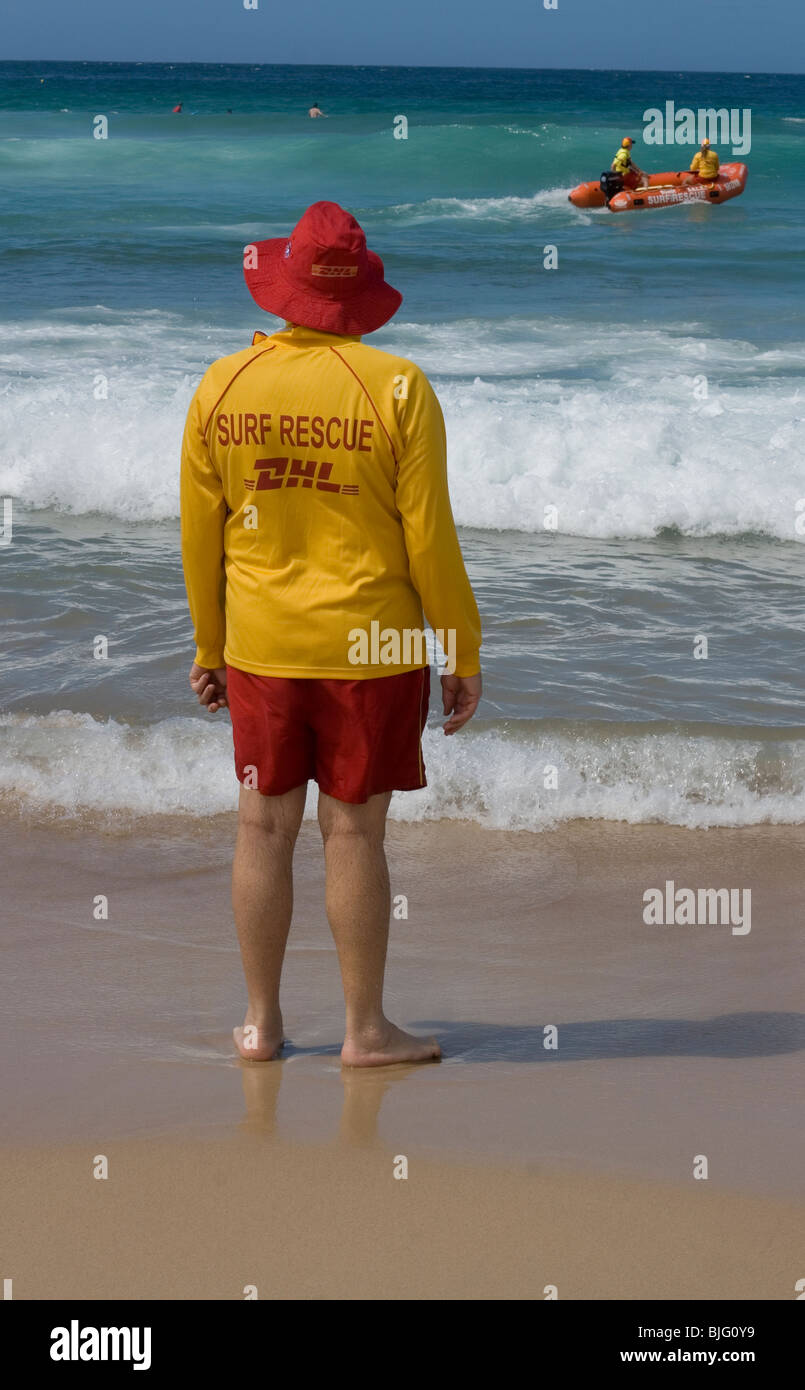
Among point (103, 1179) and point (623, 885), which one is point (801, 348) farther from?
point (103, 1179)

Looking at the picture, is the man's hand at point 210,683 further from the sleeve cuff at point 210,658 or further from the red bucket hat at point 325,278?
the red bucket hat at point 325,278

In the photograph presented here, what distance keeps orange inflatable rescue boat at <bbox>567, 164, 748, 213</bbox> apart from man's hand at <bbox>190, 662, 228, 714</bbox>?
836 inches

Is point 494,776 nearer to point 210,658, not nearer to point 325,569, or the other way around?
point 210,658

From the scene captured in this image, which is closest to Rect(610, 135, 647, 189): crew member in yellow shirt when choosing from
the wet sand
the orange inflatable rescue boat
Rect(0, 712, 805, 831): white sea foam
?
the orange inflatable rescue boat

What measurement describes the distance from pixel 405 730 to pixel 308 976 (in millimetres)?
882

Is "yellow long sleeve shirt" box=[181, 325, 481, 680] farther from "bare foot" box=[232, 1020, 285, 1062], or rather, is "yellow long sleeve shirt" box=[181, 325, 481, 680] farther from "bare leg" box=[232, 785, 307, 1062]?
"bare foot" box=[232, 1020, 285, 1062]

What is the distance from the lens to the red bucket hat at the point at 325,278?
2.33 meters

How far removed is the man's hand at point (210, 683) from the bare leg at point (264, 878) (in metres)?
0.21

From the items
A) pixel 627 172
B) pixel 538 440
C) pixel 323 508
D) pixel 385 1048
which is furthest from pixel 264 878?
pixel 627 172

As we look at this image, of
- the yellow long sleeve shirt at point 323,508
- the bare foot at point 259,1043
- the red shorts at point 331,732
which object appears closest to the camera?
the yellow long sleeve shirt at point 323,508

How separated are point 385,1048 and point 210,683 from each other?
780 millimetres

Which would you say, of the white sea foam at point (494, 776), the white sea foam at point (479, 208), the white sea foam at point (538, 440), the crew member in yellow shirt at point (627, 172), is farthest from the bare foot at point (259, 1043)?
the crew member in yellow shirt at point (627, 172)

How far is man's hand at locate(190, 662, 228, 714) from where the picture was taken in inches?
102

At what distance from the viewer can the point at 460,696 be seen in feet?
8.24
